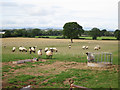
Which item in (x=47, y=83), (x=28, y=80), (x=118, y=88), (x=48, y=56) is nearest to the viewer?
(x=118, y=88)

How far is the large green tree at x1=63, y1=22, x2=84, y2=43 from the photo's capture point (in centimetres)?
5694

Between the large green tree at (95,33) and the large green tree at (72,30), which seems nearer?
the large green tree at (72,30)

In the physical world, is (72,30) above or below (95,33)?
above

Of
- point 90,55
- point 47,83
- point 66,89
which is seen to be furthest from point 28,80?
point 90,55

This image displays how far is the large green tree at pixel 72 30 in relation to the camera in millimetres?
56938

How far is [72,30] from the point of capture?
57.5 m

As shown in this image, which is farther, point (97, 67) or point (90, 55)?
point (90, 55)

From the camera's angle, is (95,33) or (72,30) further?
(95,33)

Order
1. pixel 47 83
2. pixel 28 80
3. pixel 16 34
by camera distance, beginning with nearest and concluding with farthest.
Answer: pixel 47 83, pixel 28 80, pixel 16 34

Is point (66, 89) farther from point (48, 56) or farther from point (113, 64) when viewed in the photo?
point (48, 56)

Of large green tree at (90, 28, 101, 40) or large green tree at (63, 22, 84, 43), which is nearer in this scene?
large green tree at (63, 22, 84, 43)

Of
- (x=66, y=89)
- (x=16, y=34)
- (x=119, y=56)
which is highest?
(x=16, y=34)

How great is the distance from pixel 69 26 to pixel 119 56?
43.5 meters

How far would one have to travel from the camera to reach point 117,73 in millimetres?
11688
